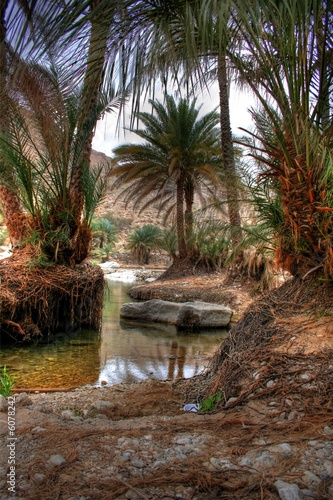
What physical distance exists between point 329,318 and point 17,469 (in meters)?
2.73

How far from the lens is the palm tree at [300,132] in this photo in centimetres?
338

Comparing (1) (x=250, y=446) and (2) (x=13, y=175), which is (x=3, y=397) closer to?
(1) (x=250, y=446)

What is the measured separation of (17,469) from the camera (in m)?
1.94

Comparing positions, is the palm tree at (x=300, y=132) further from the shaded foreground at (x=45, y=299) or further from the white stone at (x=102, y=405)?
the shaded foreground at (x=45, y=299)

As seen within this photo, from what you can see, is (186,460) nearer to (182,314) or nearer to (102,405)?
(102,405)

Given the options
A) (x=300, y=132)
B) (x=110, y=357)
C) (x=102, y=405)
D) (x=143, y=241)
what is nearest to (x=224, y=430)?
(x=102, y=405)

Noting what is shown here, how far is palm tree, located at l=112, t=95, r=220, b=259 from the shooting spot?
17750 millimetres

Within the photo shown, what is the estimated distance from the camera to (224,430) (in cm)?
250

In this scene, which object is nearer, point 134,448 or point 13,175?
point 134,448

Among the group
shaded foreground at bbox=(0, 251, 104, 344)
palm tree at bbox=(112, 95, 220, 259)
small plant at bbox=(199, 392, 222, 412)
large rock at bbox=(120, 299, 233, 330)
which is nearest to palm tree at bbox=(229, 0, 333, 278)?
small plant at bbox=(199, 392, 222, 412)

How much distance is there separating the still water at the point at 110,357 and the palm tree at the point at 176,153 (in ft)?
30.7

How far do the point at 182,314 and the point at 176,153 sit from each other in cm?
970

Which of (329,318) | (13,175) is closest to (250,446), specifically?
(329,318)

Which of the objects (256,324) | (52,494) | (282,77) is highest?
(282,77)
